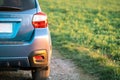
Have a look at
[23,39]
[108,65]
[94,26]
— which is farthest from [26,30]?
[94,26]

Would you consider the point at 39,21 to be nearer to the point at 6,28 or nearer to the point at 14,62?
the point at 6,28

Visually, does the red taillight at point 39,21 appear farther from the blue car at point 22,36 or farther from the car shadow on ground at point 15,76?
the car shadow on ground at point 15,76

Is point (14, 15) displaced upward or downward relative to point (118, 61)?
upward

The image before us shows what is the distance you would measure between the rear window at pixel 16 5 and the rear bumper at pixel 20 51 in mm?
421

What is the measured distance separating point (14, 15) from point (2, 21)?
204 mm

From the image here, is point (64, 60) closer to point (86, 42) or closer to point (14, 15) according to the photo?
point (86, 42)

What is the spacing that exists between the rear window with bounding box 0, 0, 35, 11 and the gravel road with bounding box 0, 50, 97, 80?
1575 millimetres

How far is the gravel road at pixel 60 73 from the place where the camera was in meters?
7.21

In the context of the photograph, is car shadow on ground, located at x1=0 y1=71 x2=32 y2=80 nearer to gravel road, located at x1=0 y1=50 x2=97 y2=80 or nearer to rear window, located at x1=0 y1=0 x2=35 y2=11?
gravel road, located at x1=0 y1=50 x2=97 y2=80

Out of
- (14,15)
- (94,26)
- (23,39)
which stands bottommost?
(94,26)

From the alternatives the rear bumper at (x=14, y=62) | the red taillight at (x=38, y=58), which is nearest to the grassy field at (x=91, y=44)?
the red taillight at (x=38, y=58)

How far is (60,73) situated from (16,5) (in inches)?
82.3

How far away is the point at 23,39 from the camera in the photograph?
5.99m

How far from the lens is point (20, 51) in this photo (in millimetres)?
5895
